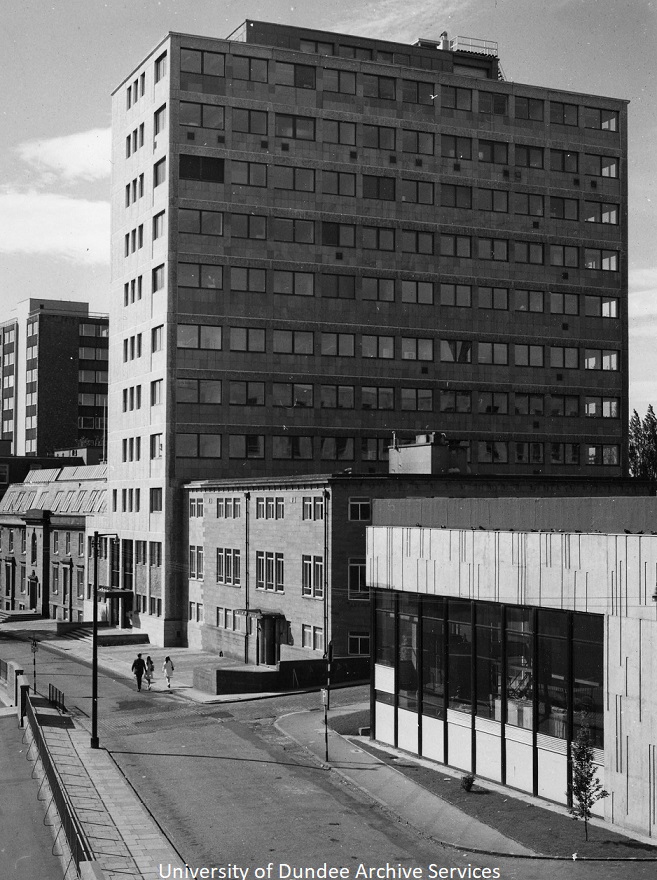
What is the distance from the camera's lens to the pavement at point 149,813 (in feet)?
92.6

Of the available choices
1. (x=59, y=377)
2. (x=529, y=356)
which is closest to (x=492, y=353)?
(x=529, y=356)

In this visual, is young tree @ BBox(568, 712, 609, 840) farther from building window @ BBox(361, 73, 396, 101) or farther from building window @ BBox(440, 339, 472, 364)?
building window @ BBox(361, 73, 396, 101)

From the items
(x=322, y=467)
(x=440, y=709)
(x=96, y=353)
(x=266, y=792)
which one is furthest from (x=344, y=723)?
(x=96, y=353)

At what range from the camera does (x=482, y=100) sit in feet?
270

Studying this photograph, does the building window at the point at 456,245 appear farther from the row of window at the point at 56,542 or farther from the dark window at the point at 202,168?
the row of window at the point at 56,542

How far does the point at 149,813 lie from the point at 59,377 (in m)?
128

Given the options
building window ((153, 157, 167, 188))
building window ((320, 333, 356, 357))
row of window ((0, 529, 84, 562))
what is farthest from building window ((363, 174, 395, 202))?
row of window ((0, 529, 84, 562))

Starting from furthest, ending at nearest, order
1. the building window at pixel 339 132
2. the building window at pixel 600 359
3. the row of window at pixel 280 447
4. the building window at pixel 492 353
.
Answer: the building window at pixel 600 359
the building window at pixel 492 353
the building window at pixel 339 132
the row of window at pixel 280 447

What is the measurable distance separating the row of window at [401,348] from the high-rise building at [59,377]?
78703 mm

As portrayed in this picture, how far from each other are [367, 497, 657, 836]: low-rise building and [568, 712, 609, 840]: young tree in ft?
2.37

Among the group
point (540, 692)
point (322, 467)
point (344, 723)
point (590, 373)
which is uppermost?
point (590, 373)

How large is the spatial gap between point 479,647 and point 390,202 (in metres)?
49.1

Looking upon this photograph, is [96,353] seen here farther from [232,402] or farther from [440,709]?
[440,709]

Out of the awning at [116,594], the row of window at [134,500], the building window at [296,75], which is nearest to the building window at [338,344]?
the row of window at [134,500]
